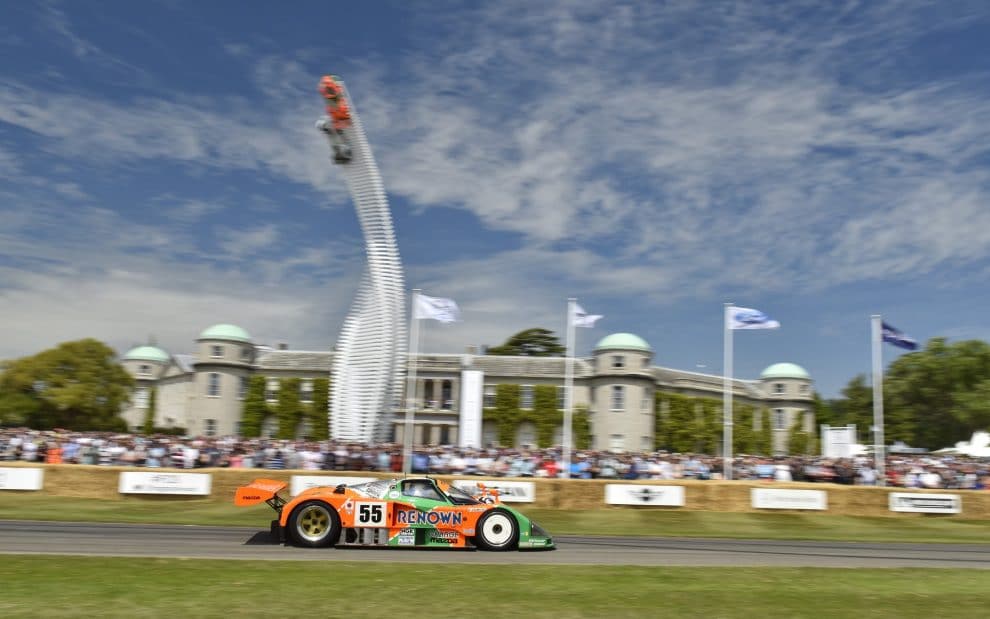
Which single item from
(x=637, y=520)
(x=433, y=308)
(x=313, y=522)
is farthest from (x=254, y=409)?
(x=313, y=522)

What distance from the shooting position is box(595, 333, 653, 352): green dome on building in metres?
73.2

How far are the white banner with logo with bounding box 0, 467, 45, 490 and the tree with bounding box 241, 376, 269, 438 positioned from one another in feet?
150

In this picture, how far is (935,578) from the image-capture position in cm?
1341

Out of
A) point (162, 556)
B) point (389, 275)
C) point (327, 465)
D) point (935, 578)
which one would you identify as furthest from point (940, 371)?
point (162, 556)

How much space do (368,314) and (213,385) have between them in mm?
30418

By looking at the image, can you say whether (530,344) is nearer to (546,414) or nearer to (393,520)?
(546,414)

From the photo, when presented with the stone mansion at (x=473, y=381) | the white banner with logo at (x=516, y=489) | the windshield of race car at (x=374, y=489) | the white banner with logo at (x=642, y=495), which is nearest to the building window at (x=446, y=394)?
the stone mansion at (x=473, y=381)

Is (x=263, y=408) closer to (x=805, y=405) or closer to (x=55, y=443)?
(x=55, y=443)

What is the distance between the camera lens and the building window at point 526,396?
73812mm

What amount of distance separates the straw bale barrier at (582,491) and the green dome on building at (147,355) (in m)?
65.9

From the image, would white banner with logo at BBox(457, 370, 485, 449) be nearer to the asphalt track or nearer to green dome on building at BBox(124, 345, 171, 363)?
green dome on building at BBox(124, 345, 171, 363)

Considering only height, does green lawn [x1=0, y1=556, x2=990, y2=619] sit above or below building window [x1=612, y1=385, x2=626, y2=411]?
below

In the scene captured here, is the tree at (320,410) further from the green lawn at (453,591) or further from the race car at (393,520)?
the green lawn at (453,591)

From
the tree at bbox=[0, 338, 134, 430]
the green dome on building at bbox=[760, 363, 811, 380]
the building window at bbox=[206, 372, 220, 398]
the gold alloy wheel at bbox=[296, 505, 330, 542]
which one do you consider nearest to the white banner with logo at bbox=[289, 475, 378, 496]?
the gold alloy wheel at bbox=[296, 505, 330, 542]
